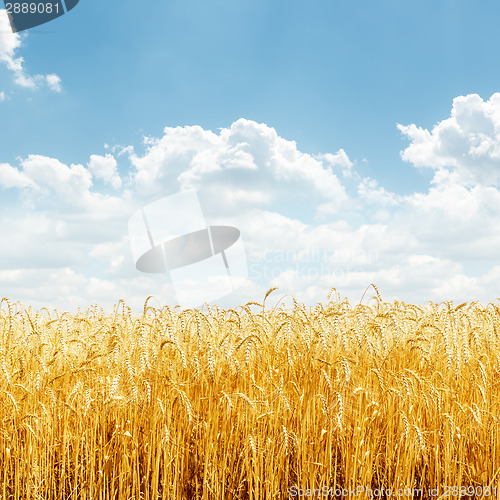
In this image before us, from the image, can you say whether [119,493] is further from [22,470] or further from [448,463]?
[448,463]

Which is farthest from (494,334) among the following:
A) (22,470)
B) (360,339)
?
(22,470)

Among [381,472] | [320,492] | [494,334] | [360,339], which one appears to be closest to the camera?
[320,492]

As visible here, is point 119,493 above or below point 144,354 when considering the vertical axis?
below

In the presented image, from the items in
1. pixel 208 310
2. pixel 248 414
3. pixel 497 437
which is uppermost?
pixel 208 310

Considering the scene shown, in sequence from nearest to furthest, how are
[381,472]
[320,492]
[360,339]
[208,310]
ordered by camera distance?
[320,492], [381,472], [360,339], [208,310]

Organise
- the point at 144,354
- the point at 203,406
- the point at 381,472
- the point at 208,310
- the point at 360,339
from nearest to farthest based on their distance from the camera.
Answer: the point at 144,354, the point at 381,472, the point at 203,406, the point at 360,339, the point at 208,310

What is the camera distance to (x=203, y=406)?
3445 millimetres

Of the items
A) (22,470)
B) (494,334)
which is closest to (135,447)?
(22,470)

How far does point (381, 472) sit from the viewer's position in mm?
3154

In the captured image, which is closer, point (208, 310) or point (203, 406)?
point (203, 406)

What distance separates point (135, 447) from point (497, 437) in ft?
7.12

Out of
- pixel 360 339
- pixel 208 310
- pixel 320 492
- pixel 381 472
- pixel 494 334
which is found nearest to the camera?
pixel 320 492

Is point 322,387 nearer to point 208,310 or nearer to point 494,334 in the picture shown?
point 494,334

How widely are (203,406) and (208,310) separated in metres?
2.98
